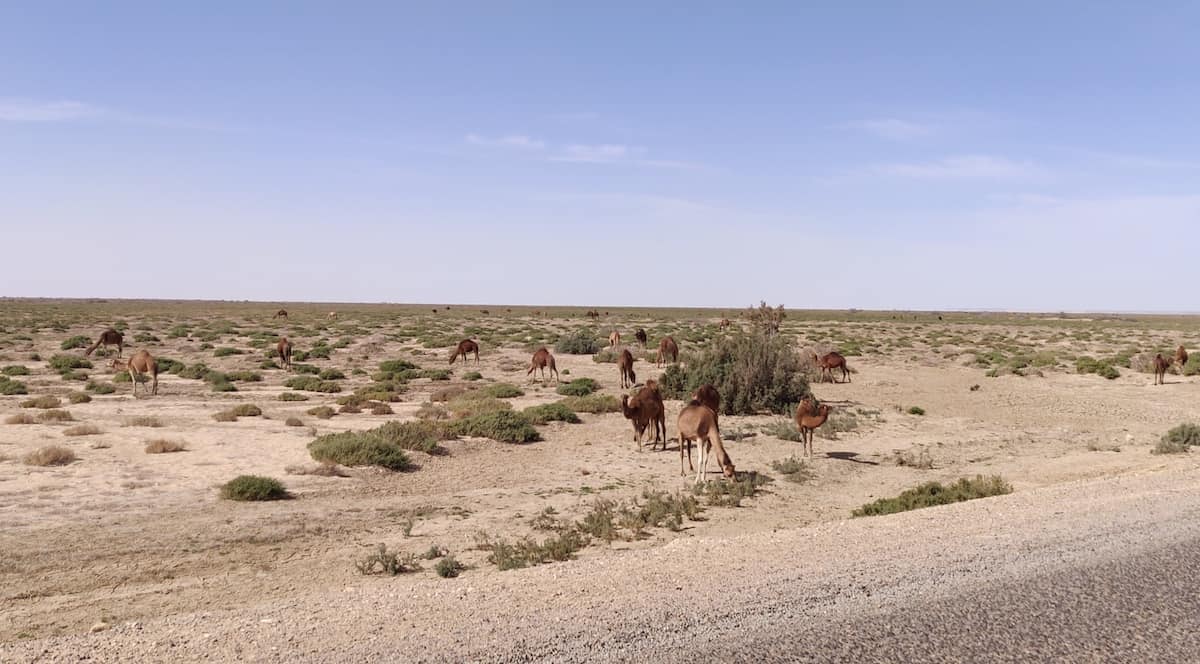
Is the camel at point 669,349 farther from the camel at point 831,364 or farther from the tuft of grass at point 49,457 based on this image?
the tuft of grass at point 49,457

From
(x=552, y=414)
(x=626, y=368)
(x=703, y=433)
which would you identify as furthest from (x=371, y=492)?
(x=626, y=368)

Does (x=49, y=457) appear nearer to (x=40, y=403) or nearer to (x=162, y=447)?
(x=162, y=447)

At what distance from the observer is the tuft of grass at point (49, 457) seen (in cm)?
1376

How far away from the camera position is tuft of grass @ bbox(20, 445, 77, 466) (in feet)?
45.1

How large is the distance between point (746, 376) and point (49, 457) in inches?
648

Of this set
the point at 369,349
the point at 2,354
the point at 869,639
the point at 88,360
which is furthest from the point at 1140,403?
the point at 2,354

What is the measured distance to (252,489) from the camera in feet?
41.6

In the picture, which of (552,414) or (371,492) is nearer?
(371,492)

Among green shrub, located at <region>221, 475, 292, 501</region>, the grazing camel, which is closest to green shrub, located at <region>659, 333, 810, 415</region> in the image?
the grazing camel

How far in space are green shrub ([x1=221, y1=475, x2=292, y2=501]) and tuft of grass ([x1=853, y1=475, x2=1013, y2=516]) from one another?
901cm

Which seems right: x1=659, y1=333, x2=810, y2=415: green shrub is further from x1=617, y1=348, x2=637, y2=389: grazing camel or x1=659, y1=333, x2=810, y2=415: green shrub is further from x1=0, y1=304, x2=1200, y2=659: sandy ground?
x1=617, y1=348, x2=637, y2=389: grazing camel

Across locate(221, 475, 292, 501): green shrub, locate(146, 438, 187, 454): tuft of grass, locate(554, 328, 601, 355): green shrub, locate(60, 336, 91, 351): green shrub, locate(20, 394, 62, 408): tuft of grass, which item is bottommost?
locate(221, 475, 292, 501): green shrub

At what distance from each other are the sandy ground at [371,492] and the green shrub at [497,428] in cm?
26

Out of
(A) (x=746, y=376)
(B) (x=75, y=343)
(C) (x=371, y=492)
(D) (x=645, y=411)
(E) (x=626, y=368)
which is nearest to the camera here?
(C) (x=371, y=492)
